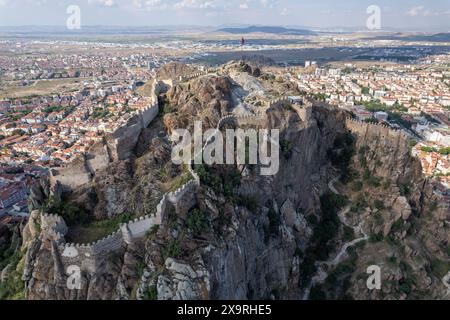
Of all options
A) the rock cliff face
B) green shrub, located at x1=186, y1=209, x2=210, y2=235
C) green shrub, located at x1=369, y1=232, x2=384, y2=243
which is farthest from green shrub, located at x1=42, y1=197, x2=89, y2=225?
green shrub, located at x1=369, y1=232, x2=384, y2=243

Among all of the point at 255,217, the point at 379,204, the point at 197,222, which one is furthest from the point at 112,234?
the point at 379,204

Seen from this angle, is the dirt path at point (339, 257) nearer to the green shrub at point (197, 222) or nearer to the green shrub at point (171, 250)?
the green shrub at point (197, 222)

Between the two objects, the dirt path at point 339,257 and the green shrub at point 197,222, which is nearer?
the green shrub at point 197,222

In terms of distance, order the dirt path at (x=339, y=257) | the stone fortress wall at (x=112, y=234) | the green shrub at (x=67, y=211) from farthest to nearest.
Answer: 1. the dirt path at (x=339, y=257)
2. the green shrub at (x=67, y=211)
3. the stone fortress wall at (x=112, y=234)

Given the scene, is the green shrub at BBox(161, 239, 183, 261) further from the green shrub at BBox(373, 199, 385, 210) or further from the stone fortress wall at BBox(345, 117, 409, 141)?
the stone fortress wall at BBox(345, 117, 409, 141)

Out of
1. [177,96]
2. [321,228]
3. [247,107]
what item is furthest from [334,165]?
[177,96]

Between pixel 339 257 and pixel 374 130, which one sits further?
pixel 374 130

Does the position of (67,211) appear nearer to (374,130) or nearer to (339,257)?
(339,257)

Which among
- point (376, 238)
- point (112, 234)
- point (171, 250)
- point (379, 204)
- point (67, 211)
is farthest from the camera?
point (379, 204)

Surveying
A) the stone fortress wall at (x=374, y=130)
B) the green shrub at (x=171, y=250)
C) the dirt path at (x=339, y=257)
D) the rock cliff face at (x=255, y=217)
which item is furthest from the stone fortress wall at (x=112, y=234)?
the stone fortress wall at (x=374, y=130)
